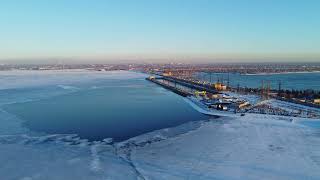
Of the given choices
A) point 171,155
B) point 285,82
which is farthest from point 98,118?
point 285,82

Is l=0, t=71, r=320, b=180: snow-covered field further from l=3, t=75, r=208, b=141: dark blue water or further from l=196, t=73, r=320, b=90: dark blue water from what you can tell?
l=196, t=73, r=320, b=90: dark blue water

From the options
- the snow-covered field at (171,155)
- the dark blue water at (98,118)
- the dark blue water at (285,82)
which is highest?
the snow-covered field at (171,155)

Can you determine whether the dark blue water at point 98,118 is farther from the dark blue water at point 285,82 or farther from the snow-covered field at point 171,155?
the dark blue water at point 285,82

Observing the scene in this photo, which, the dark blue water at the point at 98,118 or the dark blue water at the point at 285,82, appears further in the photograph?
the dark blue water at the point at 285,82

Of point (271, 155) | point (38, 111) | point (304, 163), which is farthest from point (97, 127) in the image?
point (304, 163)

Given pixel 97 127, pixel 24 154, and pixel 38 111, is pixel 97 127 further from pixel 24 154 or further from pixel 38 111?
pixel 38 111

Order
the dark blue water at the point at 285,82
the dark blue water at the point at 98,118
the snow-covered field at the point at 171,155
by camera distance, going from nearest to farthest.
Answer: the snow-covered field at the point at 171,155
the dark blue water at the point at 98,118
the dark blue water at the point at 285,82

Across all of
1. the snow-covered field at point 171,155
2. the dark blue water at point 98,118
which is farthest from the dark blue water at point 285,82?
the snow-covered field at point 171,155

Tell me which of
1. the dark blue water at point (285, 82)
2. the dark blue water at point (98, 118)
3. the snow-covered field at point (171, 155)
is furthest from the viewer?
the dark blue water at point (285, 82)

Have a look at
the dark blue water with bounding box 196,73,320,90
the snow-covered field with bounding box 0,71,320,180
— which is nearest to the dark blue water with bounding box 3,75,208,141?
the snow-covered field with bounding box 0,71,320,180
